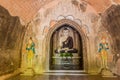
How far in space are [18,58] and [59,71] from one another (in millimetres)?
2943

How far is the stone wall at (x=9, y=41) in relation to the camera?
780 centimetres

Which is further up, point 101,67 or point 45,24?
point 45,24

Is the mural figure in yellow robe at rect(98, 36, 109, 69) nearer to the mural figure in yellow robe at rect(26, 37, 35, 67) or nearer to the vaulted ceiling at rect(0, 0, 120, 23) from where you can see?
the vaulted ceiling at rect(0, 0, 120, 23)


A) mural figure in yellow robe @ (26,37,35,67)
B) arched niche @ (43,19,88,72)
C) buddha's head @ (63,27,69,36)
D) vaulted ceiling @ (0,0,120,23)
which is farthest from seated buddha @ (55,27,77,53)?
vaulted ceiling @ (0,0,120,23)

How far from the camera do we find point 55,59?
433 inches

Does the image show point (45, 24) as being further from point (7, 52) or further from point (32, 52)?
point (7, 52)

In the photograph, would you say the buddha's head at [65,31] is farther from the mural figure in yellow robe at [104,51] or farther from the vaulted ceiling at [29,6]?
the mural figure in yellow robe at [104,51]

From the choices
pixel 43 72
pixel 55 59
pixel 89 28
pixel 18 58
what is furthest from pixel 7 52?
pixel 89 28

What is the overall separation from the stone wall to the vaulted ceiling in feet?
1.29

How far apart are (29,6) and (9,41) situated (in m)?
2.66

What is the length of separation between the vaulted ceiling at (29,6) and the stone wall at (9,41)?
394 mm

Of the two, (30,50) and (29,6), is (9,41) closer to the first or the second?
(30,50)

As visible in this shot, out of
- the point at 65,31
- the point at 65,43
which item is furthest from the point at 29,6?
the point at 65,43

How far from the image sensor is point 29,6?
32.2 feet
